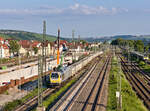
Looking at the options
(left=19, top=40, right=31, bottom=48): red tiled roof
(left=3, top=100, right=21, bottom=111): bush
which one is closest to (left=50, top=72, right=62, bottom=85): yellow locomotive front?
(left=3, top=100, right=21, bottom=111): bush

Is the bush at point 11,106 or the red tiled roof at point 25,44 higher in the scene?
the red tiled roof at point 25,44

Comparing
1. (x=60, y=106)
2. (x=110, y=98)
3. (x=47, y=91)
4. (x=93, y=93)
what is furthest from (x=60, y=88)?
(x=60, y=106)

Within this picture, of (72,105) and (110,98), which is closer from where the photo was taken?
(72,105)

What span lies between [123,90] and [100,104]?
334 inches

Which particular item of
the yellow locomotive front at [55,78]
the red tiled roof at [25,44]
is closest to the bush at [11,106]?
the yellow locomotive front at [55,78]

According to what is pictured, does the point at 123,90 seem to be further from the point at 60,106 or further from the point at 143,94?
the point at 60,106

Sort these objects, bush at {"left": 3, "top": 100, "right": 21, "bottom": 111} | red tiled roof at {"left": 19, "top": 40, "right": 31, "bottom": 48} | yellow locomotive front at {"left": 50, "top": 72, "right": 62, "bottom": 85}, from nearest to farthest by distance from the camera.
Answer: bush at {"left": 3, "top": 100, "right": 21, "bottom": 111}, yellow locomotive front at {"left": 50, "top": 72, "right": 62, "bottom": 85}, red tiled roof at {"left": 19, "top": 40, "right": 31, "bottom": 48}

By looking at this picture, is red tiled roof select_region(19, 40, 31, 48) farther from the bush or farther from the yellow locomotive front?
the bush

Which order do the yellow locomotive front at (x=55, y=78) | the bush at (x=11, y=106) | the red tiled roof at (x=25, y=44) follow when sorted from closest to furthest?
the bush at (x=11, y=106), the yellow locomotive front at (x=55, y=78), the red tiled roof at (x=25, y=44)

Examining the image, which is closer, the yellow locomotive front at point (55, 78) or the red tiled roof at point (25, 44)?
the yellow locomotive front at point (55, 78)

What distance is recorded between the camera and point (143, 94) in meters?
31.5

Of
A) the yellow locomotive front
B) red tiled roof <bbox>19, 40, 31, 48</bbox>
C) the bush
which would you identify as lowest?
the bush

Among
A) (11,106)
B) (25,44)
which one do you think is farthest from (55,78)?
(25,44)

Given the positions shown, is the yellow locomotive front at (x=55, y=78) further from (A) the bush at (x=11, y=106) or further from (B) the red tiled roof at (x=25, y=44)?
(B) the red tiled roof at (x=25, y=44)
